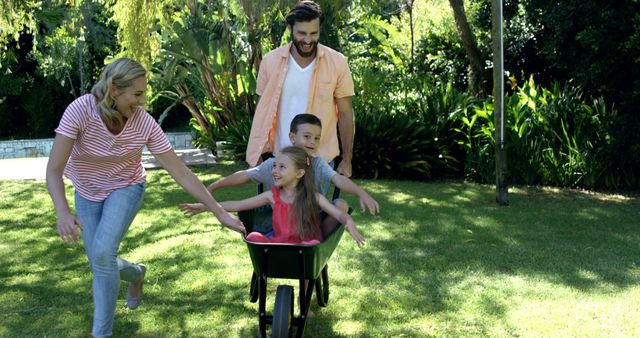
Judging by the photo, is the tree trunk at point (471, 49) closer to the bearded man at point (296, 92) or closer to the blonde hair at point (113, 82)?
the bearded man at point (296, 92)

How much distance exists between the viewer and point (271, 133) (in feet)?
14.8

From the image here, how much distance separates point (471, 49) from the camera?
38.5 feet

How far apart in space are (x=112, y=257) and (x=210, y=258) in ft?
7.88

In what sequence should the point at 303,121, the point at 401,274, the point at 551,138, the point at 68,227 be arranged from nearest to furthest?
the point at 68,227 → the point at 303,121 → the point at 401,274 → the point at 551,138

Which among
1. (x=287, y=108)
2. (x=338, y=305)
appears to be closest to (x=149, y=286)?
(x=338, y=305)

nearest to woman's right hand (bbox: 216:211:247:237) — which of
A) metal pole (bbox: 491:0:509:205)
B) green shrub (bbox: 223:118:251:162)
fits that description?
metal pole (bbox: 491:0:509:205)

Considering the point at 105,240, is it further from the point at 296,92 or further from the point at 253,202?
the point at 296,92

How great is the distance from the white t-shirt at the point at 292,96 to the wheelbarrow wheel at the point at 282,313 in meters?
0.99

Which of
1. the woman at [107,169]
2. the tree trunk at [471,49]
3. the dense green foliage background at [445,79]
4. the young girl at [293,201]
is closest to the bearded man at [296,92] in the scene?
the young girl at [293,201]

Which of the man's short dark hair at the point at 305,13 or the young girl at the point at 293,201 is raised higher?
the man's short dark hair at the point at 305,13

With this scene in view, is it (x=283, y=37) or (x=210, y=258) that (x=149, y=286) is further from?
(x=283, y=37)

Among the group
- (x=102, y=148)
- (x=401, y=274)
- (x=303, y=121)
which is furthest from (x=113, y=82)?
(x=401, y=274)

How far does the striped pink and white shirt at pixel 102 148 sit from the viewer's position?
3.63m

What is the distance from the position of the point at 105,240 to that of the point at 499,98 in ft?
17.7
